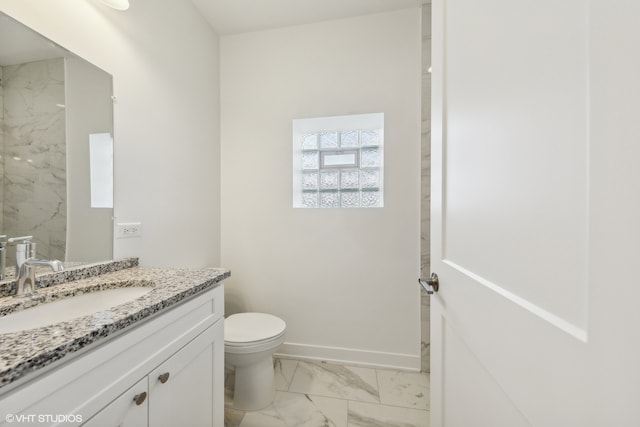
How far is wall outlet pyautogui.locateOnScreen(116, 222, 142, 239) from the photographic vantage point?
122cm

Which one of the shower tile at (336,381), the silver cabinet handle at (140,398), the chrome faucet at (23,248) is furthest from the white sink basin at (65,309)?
the shower tile at (336,381)

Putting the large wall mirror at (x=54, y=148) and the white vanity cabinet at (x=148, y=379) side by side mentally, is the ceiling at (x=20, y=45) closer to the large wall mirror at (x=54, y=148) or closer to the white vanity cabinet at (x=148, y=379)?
the large wall mirror at (x=54, y=148)

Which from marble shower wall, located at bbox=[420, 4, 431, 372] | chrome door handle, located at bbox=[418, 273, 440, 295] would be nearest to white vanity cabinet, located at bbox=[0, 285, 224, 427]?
chrome door handle, located at bbox=[418, 273, 440, 295]

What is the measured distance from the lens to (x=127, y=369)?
666 millimetres

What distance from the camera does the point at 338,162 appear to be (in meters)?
1.99

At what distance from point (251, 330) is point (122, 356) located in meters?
0.89

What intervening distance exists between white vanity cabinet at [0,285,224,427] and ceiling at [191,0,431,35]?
1.89 m

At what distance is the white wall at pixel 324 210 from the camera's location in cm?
178

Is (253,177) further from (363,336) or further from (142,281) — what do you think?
(363,336)

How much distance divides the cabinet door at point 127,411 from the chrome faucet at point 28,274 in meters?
0.47

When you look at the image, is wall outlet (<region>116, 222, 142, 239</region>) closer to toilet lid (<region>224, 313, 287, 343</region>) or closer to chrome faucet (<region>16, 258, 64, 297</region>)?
chrome faucet (<region>16, 258, 64, 297</region>)

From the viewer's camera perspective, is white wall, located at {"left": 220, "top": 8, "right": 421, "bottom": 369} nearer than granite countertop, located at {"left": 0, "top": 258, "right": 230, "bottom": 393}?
No

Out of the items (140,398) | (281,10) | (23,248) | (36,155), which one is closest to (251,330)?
(140,398)

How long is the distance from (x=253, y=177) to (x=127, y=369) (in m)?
1.49
